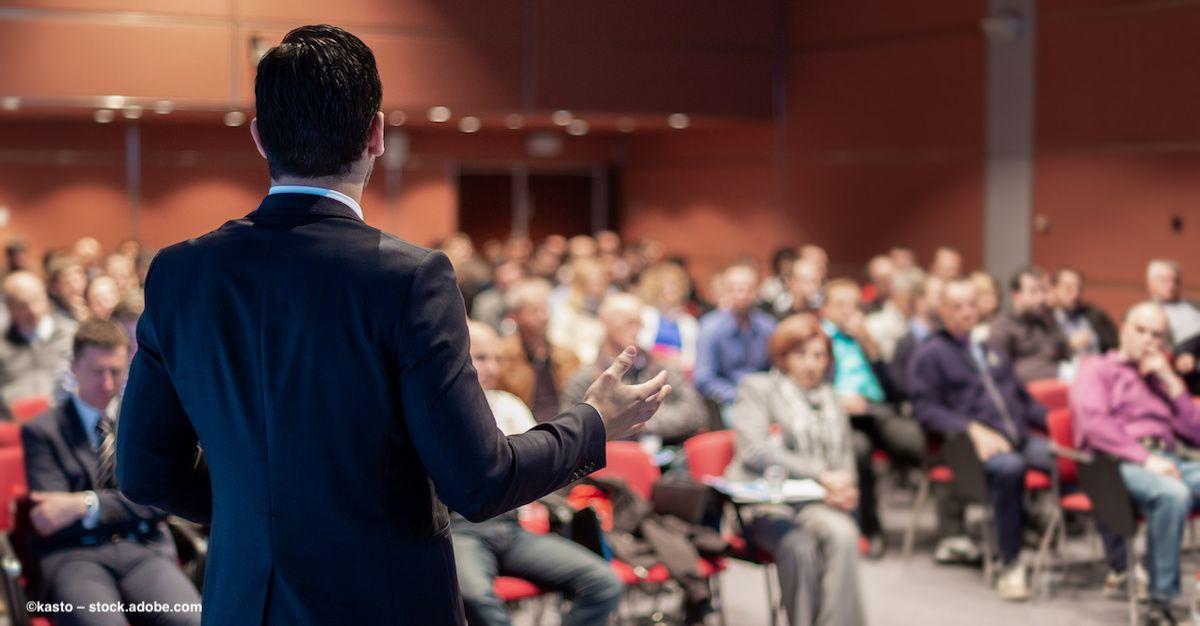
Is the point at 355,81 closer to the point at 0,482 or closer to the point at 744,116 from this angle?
the point at 0,482

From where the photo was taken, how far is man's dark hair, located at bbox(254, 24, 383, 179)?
1572 mm

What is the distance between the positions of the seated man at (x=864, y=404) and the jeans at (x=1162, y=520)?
1.54 meters

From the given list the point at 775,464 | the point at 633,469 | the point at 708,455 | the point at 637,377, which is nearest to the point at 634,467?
the point at 633,469

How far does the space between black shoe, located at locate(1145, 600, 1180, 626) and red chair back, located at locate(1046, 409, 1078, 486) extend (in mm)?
717

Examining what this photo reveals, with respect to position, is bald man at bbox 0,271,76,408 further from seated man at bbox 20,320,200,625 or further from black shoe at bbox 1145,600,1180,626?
black shoe at bbox 1145,600,1180,626

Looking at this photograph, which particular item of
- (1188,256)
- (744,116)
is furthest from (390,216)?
(1188,256)

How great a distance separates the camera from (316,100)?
1577mm

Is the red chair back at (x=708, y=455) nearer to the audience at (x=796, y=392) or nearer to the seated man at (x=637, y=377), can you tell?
the audience at (x=796, y=392)

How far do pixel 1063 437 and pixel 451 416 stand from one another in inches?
210

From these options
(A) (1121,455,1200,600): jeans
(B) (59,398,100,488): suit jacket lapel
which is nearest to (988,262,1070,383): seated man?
(A) (1121,455,1200,600): jeans

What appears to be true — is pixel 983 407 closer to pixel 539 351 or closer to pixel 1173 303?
pixel 539 351

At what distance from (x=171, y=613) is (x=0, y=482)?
3.40ft

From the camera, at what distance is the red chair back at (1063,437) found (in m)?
6.21

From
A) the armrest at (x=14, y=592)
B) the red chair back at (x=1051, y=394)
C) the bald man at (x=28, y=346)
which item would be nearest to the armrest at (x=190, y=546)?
the armrest at (x=14, y=592)
